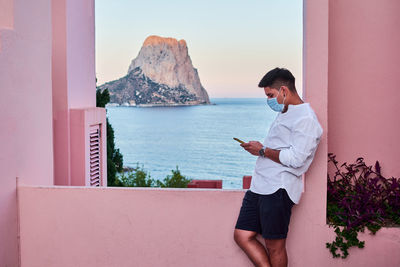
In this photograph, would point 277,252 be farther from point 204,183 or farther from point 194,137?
point 194,137

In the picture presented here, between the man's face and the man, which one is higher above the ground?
the man's face

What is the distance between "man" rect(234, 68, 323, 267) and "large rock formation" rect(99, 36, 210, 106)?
2487 inches

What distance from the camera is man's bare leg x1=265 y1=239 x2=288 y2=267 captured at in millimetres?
3639

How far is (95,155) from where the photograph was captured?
706 centimetres

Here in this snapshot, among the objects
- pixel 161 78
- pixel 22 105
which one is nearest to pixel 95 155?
pixel 22 105

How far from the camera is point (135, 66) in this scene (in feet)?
228

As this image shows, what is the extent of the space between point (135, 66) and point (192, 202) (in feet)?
219

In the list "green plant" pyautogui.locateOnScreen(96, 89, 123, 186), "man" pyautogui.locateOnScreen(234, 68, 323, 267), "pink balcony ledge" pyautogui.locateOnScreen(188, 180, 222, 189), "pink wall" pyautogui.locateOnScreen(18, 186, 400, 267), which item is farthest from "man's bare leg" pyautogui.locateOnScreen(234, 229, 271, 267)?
"green plant" pyautogui.locateOnScreen(96, 89, 123, 186)

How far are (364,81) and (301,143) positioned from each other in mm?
1503

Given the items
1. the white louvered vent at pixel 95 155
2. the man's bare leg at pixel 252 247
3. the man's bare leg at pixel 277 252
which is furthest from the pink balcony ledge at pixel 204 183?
the man's bare leg at pixel 277 252

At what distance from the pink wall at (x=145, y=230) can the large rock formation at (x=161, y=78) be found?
62574mm

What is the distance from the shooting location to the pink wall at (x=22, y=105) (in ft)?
13.4

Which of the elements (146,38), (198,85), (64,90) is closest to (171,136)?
(198,85)

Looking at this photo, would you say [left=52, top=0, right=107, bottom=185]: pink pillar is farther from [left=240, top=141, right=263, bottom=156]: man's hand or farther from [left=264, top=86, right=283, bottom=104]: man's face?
[left=264, top=86, right=283, bottom=104]: man's face
